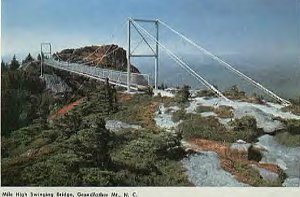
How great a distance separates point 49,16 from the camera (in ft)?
9.05

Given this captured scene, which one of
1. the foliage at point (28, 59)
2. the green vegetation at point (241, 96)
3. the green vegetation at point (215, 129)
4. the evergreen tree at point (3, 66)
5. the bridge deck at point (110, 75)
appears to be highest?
the foliage at point (28, 59)

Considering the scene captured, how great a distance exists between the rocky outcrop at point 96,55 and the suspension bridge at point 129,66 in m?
0.01

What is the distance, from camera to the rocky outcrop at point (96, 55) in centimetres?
278

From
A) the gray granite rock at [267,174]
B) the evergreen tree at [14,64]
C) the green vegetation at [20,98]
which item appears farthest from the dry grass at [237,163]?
the evergreen tree at [14,64]

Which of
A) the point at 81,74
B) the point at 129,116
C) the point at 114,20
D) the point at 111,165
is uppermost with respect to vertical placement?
the point at 114,20

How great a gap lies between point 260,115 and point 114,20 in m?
0.72

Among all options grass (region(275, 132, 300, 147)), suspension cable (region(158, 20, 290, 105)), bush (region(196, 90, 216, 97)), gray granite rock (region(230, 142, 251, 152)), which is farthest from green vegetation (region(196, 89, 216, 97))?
grass (region(275, 132, 300, 147))

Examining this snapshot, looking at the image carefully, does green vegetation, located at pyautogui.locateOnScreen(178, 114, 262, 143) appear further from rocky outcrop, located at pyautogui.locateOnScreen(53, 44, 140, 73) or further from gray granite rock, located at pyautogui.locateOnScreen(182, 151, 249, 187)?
rocky outcrop, located at pyautogui.locateOnScreen(53, 44, 140, 73)

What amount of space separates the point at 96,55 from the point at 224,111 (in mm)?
584

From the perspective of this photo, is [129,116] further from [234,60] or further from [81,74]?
[234,60]

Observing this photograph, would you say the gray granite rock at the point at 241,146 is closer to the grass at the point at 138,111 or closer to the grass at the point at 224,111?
the grass at the point at 224,111

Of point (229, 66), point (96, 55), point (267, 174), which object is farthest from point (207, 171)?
point (96, 55)

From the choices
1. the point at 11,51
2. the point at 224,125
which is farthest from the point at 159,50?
the point at 11,51

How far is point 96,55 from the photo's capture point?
2785mm
